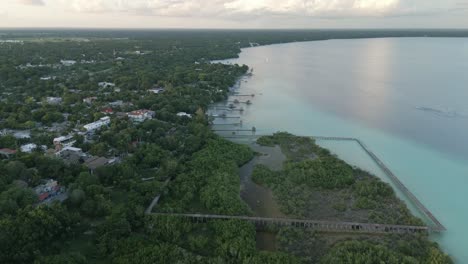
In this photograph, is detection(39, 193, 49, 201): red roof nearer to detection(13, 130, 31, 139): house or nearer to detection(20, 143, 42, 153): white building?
detection(20, 143, 42, 153): white building


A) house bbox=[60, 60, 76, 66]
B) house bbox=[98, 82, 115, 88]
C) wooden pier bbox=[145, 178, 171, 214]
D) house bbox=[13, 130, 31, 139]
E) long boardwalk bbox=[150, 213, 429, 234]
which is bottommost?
long boardwalk bbox=[150, 213, 429, 234]

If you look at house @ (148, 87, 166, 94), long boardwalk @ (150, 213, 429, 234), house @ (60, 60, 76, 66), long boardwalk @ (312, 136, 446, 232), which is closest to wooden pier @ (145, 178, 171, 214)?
long boardwalk @ (150, 213, 429, 234)

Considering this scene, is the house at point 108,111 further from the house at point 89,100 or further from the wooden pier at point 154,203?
the wooden pier at point 154,203

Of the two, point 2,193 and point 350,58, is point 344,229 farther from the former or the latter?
point 350,58

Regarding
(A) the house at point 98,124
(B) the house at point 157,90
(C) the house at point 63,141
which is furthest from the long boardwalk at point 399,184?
(B) the house at point 157,90

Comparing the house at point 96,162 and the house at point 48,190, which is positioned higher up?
the house at point 96,162

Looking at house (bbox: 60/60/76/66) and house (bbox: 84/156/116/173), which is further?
house (bbox: 60/60/76/66)

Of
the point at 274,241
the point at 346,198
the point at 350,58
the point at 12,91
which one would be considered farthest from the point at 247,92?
the point at 350,58
